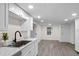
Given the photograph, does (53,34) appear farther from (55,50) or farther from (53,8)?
(53,8)

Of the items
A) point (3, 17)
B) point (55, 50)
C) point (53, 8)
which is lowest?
point (55, 50)

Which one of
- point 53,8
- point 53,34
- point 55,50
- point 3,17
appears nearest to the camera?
point 3,17

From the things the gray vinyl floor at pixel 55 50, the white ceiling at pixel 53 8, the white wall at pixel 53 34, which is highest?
the white ceiling at pixel 53 8

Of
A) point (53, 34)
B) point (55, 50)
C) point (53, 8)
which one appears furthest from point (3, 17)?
point (53, 34)

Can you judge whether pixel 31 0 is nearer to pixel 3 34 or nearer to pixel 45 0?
pixel 45 0

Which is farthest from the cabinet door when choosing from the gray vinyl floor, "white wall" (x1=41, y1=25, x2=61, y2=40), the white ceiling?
"white wall" (x1=41, y1=25, x2=61, y2=40)

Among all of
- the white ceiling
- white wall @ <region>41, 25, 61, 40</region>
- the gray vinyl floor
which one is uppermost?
the white ceiling

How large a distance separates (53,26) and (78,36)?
9.81m

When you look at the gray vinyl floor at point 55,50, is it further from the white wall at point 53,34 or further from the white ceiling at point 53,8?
the white wall at point 53,34

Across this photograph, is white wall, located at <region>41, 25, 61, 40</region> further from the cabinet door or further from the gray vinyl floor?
the cabinet door

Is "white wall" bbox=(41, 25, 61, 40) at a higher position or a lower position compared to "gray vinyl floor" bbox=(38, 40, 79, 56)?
higher

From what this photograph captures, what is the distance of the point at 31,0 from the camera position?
3.41 ft

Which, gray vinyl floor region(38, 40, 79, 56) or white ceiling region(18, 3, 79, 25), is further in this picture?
gray vinyl floor region(38, 40, 79, 56)

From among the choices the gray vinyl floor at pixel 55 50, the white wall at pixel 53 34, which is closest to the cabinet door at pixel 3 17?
the gray vinyl floor at pixel 55 50
